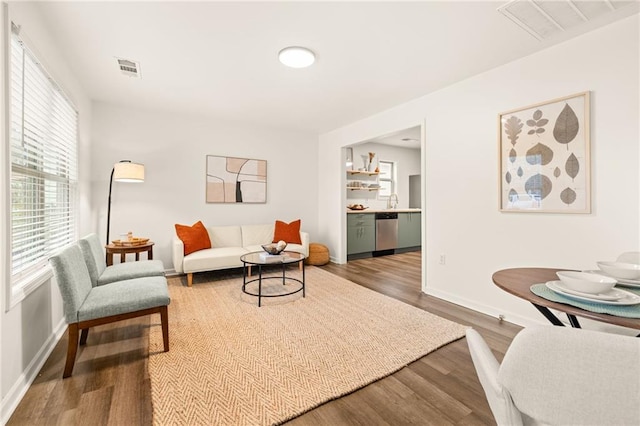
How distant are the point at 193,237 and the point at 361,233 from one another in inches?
114

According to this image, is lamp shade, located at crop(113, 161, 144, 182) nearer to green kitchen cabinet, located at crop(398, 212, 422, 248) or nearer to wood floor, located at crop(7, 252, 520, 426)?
wood floor, located at crop(7, 252, 520, 426)

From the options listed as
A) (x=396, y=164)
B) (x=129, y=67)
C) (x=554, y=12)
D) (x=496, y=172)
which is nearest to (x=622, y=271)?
(x=496, y=172)

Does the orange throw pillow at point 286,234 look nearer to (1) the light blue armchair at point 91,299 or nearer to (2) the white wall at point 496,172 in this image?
(2) the white wall at point 496,172

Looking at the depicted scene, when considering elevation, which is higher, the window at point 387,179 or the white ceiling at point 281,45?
the white ceiling at point 281,45

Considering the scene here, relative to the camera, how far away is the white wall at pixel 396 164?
607cm

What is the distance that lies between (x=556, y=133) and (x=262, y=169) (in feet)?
12.8

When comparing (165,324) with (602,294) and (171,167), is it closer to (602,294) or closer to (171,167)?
(602,294)

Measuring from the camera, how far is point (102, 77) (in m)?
2.94

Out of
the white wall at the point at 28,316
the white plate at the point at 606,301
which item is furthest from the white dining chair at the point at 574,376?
the white wall at the point at 28,316

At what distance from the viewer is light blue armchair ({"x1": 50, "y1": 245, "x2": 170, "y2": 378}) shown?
1713 millimetres

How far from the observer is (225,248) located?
414 cm

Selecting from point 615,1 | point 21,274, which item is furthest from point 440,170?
point 21,274

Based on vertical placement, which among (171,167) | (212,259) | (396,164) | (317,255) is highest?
(396,164)

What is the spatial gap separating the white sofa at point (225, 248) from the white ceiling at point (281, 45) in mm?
1961
